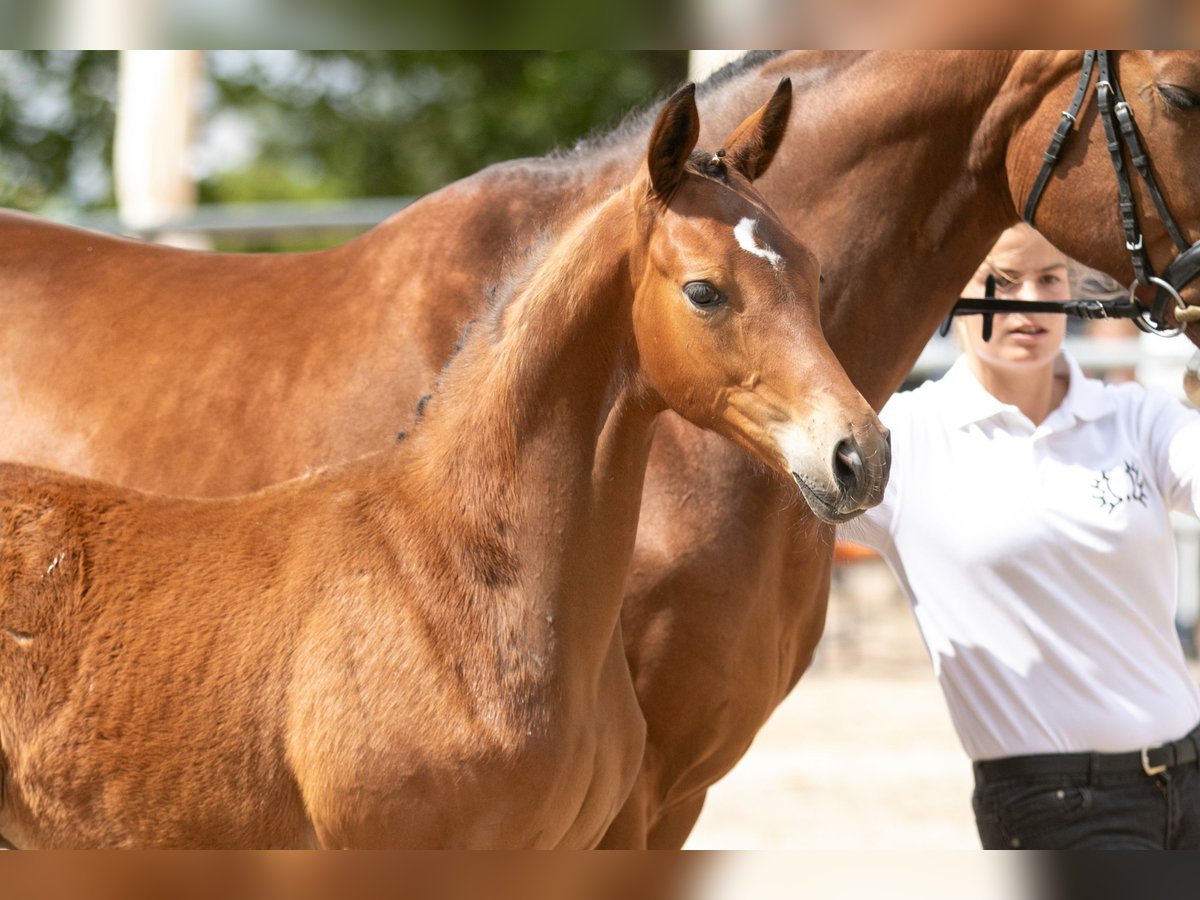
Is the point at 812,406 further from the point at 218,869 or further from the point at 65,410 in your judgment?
the point at 65,410

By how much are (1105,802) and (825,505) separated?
50.4 inches

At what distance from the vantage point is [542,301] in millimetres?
2236

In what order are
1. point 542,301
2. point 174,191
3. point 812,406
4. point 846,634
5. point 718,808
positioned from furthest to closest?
point 846,634, point 174,191, point 718,808, point 542,301, point 812,406

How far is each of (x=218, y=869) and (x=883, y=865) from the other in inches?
18.6

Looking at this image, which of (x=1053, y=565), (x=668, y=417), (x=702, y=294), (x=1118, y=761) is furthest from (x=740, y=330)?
(x=1118, y=761)

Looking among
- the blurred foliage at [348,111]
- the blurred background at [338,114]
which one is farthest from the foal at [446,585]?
the blurred foliage at [348,111]

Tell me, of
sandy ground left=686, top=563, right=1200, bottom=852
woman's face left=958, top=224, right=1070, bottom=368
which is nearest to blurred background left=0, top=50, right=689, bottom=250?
sandy ground left=686, top=563, right=1200, bottom=852

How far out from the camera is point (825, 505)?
1946 millimetres

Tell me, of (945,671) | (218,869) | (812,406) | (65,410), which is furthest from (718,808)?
(218,869)

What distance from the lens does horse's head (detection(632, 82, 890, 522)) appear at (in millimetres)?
1941

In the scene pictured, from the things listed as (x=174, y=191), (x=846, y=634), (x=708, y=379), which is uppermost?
(x=708, y=379)

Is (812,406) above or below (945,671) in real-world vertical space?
above

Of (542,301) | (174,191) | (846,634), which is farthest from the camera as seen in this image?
(846,634)

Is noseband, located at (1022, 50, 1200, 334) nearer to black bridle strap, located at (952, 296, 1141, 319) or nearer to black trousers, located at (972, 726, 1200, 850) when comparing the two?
black bridle strap, located at (952, 296, 1141, 319)
